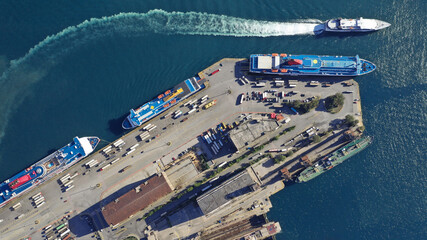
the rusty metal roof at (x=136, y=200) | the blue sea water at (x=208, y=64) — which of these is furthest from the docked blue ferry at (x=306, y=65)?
the rusty metal roof at (x=136, y=200)

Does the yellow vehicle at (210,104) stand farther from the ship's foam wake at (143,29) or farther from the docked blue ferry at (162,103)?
the ship's foam wake at (143,29)

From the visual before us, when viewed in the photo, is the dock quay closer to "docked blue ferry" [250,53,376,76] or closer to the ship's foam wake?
"docked blue ferry" [250,53,376,76]

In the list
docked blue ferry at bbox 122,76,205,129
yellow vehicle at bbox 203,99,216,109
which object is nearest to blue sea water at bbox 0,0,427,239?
docked blue ferry at bbox 122,76,205,129

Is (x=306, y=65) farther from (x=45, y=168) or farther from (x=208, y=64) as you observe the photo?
(x=45, y=168)

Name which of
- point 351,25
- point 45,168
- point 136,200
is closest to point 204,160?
point 136,200

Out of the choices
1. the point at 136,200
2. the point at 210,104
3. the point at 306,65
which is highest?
the point at 210,104

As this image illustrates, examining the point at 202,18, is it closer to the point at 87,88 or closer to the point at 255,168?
the point at 87,88

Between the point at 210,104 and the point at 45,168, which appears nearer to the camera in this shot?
the point at 45,168
